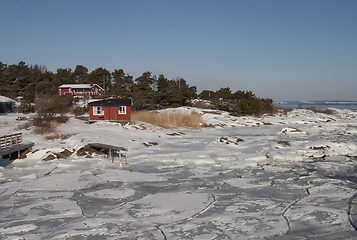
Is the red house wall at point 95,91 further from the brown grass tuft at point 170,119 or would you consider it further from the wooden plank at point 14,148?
the wooden plank at point 14,148

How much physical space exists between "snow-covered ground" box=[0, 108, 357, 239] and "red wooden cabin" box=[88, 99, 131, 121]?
11553 millimetres

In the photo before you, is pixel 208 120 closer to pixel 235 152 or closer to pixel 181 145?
pixel 181 145

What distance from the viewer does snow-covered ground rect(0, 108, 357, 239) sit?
6462mm

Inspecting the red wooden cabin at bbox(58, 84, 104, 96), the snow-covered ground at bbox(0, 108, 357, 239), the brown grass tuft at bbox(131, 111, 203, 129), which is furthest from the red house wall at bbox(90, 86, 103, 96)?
the snow-covered ground at bbox(0, 108, 357, 239)

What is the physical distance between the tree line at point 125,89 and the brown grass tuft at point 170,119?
12.2m

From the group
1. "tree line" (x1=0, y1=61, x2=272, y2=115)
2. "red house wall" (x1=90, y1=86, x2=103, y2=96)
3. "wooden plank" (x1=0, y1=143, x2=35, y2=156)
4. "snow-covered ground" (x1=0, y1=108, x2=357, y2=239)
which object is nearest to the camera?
"snow-covered ground" (x1=0, y1=108, x2=357, y2=239)

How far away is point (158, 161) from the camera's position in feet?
47.0

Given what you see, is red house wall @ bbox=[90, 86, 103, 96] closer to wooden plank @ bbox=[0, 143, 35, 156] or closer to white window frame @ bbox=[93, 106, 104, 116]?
white window frame @ bbox=[93, 106, 104, 116]

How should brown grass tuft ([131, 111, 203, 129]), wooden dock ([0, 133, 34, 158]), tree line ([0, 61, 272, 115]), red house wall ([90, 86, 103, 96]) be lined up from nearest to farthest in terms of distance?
1. wooden dock ([0, 133, 34, 158])
2. brown grass tuft ([131, 111, 203, 129])
3. tree line ([0, 61, 272, 115])
4. red house wall ([90, 86, 103, 96])

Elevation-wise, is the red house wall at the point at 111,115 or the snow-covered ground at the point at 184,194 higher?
the red house wall at the point at 111,115

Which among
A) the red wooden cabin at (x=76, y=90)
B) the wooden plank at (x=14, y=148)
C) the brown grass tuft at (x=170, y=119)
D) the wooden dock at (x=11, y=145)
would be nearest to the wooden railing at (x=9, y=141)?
the wooden dock at (x=11, y=145)

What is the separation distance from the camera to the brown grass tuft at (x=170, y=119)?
30.4 metres

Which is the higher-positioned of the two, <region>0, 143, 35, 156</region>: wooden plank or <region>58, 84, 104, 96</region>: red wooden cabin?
<region>58, 84, 104, 96</region>: red wooden cabin

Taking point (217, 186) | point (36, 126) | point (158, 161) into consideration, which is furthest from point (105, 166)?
point (36, 126)
